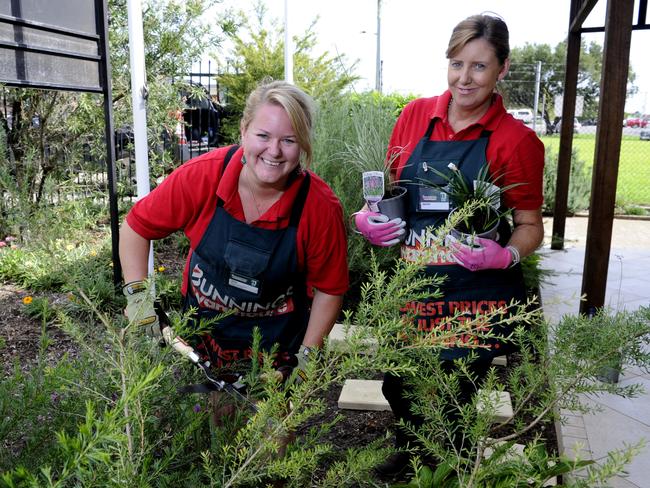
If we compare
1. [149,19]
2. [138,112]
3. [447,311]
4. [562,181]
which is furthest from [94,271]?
[562,181]

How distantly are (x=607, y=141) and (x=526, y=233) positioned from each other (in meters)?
1.79

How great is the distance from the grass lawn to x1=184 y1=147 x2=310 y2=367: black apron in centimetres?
978

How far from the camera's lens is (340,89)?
6930 mm

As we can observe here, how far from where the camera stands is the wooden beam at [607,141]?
11.6 ft

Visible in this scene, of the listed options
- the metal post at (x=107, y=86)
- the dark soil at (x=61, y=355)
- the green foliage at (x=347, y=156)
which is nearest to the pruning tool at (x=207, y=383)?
the dark soil at (x=61, y=355)

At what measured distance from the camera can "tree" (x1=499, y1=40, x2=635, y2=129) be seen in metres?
19.3

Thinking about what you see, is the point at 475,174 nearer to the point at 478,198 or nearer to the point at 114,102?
the point at 478,198

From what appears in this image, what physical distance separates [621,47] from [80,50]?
11.0 feet

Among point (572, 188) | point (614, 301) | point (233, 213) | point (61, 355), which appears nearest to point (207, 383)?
point (233, 213)

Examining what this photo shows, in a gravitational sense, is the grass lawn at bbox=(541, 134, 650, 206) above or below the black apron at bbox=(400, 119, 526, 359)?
below

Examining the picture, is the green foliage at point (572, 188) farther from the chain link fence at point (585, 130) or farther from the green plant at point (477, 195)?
the green plant at point (477, 195)

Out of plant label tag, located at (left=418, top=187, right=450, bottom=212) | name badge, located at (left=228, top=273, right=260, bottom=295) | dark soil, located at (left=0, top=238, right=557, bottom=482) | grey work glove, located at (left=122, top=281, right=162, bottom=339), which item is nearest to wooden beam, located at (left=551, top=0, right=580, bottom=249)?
dark soil, located at (left=0, top=238, right=557, bottom=482)

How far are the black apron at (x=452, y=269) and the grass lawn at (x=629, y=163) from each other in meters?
9.42

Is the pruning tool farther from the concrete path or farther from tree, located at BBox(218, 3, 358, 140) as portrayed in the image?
tree, located at BBox(218, 3, 358, 140)
